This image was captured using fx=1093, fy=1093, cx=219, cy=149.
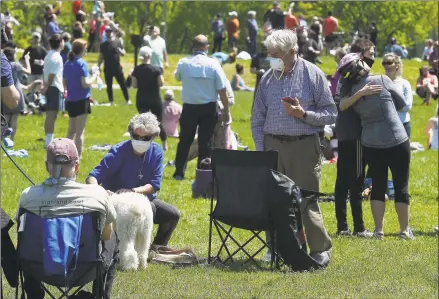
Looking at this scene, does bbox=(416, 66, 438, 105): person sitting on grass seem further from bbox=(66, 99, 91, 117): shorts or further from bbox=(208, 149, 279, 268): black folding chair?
bbox=(208, 149, 279, 268): black folding chair

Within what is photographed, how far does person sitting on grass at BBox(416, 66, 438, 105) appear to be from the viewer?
28750 millimetres

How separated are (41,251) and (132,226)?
1.95 m

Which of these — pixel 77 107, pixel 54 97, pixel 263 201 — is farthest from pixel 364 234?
pixel 54 97

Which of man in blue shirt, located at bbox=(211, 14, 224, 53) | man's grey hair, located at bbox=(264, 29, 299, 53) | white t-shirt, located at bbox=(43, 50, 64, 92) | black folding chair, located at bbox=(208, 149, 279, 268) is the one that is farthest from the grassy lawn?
man in blue shirt, located at bbox=(211, 14, 224, 53)

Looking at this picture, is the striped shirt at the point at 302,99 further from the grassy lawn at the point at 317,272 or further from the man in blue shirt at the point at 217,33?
the man in blue shirt at the point at 217,33

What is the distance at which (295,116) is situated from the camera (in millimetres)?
8617

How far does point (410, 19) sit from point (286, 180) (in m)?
43.6

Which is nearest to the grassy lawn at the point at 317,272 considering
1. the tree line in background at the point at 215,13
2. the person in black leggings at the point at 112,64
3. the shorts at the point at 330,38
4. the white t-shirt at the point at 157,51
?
the white t-shirt at the point at 157,51

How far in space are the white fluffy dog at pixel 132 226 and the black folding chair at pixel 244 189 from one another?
0.61 metres

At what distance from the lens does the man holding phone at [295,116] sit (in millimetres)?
8695

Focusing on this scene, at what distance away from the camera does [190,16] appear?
5231cm

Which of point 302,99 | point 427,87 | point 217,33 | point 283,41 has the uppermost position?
point 283,41

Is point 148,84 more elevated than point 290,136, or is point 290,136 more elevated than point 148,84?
point 290,136

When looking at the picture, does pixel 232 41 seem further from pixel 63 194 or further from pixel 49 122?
pixel 63 194
